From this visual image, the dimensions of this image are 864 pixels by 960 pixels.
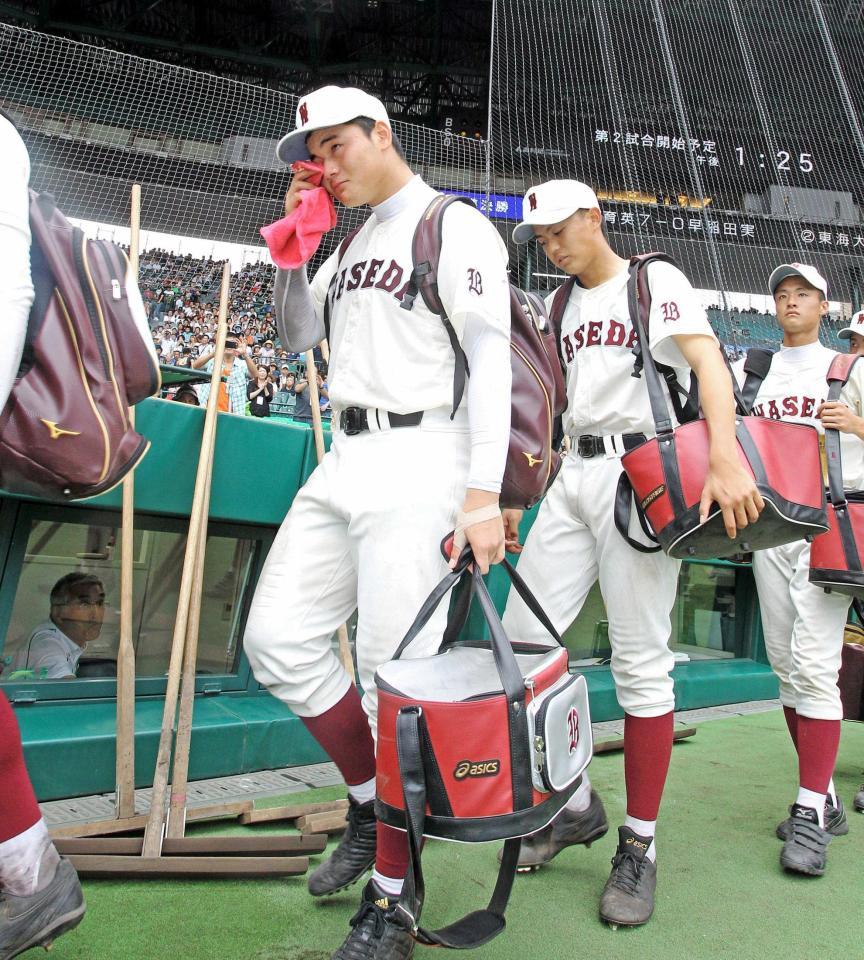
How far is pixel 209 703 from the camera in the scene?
298cm

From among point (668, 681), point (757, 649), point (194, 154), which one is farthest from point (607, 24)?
point (668, 681)

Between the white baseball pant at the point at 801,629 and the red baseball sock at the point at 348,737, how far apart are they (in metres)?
1.50

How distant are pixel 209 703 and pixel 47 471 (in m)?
1.82

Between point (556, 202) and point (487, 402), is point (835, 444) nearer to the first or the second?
point (556, 202)

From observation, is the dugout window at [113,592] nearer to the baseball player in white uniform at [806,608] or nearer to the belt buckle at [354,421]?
the belt buckle at [354,421]

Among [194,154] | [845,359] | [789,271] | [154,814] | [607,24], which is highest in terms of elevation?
[607,24]

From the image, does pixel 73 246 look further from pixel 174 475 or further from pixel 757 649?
pixel 757 649

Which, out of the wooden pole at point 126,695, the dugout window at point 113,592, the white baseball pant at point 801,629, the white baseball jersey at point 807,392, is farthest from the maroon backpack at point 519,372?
the dugout window at point 113,592

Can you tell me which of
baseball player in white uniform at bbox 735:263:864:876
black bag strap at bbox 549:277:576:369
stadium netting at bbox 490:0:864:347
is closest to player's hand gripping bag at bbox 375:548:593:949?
black bag strap at bbox 549:277:576:369

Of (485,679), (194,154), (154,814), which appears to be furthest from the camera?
(194,154)

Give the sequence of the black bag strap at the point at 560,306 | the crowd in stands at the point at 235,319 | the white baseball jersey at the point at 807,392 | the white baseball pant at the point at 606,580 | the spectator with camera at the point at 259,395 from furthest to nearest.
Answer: the crowd in stands at the point at 235,319
the spectator with camera at the point at 259,395
the white baseball jersey at the point at 807,392
the black bag strap at the point at 560,306
the white baseball pant at the point at 606,580

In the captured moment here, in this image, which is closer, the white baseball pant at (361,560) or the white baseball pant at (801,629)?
the white baseball pant at (361,560)

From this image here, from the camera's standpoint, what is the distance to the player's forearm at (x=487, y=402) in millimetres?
1624

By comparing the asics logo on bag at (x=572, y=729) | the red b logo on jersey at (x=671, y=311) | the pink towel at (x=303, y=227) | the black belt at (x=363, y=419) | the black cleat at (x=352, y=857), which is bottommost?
the black cleat at (x=352, y=857)
